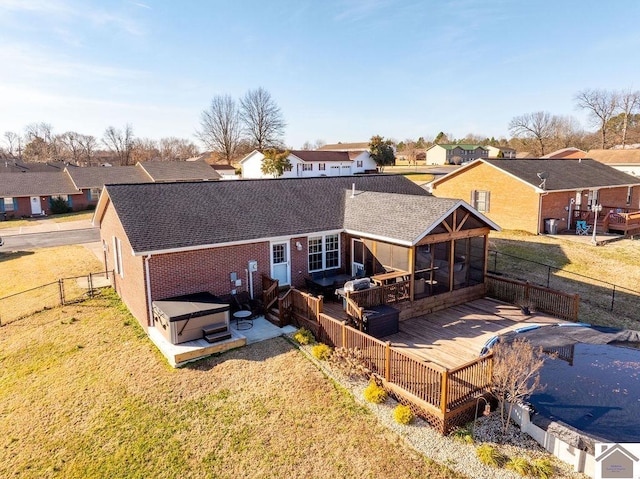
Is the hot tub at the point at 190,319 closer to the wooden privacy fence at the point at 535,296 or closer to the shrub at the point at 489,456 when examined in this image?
the shrub at the point at 489,456

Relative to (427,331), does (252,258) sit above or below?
above

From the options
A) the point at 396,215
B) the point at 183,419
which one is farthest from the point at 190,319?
the point at 396,215

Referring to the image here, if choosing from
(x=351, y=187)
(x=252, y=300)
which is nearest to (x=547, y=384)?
(x=252, y=300)

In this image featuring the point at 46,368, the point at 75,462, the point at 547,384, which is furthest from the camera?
the point at 46,368

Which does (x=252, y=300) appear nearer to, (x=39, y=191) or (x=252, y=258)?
(x=252, y=258)

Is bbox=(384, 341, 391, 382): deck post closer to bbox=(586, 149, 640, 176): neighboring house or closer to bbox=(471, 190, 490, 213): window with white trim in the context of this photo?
→ bbox=(471, 190, 490, 213): window with white trim

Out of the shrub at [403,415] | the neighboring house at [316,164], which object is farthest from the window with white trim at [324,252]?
the neighboring house at [316,164]
